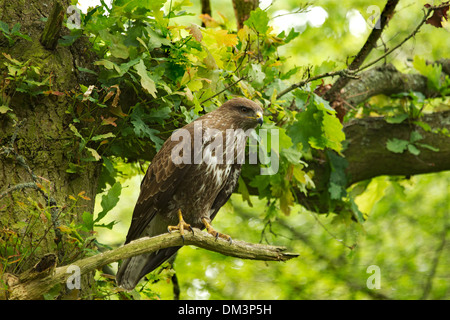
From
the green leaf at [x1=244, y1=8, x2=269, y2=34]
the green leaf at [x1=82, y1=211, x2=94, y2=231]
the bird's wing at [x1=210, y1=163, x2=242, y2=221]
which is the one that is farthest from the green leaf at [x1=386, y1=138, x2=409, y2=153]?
the green leaf at [x1=82, y1=211, x2=94, y2=231]

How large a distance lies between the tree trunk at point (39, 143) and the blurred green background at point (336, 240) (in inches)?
106

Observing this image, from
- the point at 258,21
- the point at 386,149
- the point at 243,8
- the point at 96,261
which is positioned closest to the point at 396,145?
the point at 386,149

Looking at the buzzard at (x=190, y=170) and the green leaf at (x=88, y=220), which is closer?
the green leaf at (x=88, y=220)

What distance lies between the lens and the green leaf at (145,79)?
132 inches

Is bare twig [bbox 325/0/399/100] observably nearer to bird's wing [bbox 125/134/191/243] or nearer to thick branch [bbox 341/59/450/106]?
thick branch [bbox 341/59/450/106]

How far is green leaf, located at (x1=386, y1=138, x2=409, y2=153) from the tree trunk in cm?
316

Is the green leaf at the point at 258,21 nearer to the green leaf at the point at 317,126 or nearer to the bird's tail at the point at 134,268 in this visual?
the green leaf at the point at 317,126

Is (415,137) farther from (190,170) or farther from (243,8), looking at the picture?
(190,170)

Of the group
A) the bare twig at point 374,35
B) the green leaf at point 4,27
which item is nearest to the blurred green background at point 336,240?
the bare twig at point 374,35

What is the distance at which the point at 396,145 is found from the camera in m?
5.79

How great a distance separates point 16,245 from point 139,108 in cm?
118

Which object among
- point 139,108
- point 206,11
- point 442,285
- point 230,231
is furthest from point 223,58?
point 442,285

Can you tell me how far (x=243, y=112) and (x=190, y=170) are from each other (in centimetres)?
51
